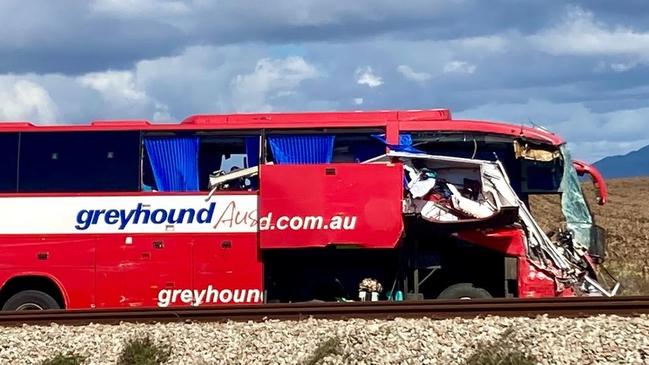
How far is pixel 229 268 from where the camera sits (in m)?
15.1

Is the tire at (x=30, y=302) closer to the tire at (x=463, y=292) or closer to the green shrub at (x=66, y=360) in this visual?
the green shrub at (x=66, y=360)

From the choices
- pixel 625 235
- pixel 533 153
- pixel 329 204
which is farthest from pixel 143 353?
pixel 625 235

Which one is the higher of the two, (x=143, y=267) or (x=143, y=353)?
(x=143, y=267)

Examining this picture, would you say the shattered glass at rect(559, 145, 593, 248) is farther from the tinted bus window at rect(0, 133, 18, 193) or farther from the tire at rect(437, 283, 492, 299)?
the tinted bus window at rect(0, 133, 18, 193)

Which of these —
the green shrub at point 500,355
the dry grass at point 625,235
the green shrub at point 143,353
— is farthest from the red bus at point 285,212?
the dry grass at point 625,235

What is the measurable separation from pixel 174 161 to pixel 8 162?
2.47 meters

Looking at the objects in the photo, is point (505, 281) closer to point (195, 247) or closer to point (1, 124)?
point (195, 247)

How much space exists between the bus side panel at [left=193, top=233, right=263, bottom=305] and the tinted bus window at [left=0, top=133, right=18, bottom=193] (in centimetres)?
291

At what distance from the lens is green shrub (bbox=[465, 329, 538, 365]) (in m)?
10.7

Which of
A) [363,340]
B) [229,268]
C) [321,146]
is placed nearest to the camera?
[363,340]

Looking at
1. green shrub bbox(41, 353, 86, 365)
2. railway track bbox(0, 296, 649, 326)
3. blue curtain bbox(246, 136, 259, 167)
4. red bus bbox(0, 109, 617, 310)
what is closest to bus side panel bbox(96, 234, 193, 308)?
red bus bbox(0, 109, 617, 310)

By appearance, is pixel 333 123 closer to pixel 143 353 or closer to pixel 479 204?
pixel 479 204

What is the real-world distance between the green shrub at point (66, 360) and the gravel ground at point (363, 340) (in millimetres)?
131

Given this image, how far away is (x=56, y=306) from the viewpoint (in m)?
15.4
